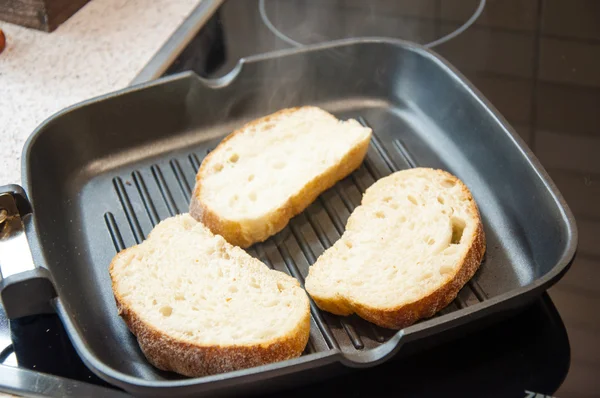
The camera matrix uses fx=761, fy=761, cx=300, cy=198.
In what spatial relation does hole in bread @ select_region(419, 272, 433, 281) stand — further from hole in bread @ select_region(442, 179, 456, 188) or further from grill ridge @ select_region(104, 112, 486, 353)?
hole in bread @ select_region(442, 179, 456, 188)

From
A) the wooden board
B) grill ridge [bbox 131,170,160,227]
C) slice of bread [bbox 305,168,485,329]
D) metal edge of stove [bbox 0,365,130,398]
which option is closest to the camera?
metal edge of stove [bbox 0,365,130,398]

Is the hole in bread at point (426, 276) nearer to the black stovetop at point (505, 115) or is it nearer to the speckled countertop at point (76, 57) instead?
the black stovetop at point (505, 115)

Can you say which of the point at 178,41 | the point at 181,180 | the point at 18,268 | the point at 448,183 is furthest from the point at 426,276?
the point at 178,41

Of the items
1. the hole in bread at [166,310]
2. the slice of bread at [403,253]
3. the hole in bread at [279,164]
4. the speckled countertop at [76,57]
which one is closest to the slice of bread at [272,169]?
the hole in bread at [279,164]

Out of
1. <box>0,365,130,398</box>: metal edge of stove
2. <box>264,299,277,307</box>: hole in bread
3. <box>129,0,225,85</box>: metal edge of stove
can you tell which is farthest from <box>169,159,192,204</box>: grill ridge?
<box>0,365,130,398</box>: metal edge of stove

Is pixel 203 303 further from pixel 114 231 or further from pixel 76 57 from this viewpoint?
pixel 76 57

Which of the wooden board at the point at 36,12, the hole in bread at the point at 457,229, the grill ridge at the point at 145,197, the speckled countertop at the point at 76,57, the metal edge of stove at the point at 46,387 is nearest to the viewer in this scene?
the metal edge of stove at the point at 46,387
